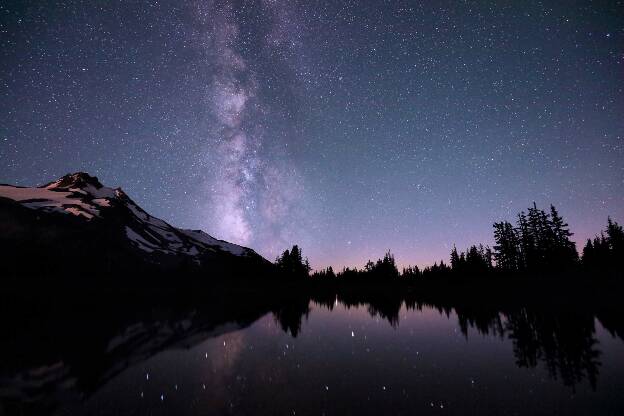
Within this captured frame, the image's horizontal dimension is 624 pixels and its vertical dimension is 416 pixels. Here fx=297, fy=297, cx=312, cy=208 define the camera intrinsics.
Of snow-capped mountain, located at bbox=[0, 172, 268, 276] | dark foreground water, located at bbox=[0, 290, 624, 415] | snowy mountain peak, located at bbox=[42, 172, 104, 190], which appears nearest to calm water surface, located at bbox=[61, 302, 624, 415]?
dark foreground water, located at bbox=[0, 290, 624, 415]

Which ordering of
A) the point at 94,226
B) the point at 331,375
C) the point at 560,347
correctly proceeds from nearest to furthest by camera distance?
the point at 331,375 → the point at 560,347 → the point at 94,226

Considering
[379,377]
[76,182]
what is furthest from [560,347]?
[76,182]

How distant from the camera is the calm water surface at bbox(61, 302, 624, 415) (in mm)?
9453

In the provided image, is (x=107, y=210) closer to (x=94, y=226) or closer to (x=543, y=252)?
(x=94, y=226)

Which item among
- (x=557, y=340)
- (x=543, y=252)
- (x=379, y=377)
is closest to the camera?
(x=379, y=377)

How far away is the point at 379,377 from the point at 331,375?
2053 millimetres

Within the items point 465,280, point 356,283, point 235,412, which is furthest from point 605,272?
point 356,283

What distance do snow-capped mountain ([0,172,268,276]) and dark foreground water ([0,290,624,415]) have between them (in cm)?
9778

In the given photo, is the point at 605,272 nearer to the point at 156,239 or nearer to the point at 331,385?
the point at 331,385

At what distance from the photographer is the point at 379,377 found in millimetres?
12664

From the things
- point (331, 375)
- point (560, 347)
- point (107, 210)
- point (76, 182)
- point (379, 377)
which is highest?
point (76, 182)

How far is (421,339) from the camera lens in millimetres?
20750

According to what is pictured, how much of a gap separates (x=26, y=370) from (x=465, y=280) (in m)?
84.3

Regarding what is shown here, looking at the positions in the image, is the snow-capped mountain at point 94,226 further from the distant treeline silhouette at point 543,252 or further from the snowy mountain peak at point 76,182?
the distant treeline silhouette at point 543,252
